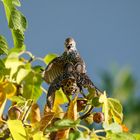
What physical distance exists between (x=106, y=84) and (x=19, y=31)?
13.4 meters

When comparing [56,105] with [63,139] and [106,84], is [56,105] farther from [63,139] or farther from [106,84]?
[106,84]

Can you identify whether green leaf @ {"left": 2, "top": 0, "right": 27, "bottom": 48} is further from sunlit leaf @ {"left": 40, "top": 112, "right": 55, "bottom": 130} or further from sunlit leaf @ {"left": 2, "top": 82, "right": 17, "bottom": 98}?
sunlit leaf @ {"left": 40, "top": 112, "right": 55, "bottom": 130}

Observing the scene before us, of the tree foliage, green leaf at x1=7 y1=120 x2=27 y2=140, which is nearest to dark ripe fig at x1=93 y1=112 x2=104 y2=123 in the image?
the tree foliage

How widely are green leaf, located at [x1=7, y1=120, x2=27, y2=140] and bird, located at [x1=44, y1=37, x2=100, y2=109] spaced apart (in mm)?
158

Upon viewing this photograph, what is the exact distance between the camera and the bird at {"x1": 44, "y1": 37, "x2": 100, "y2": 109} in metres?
2.38

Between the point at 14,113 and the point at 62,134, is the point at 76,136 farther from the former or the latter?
the point at 14,113

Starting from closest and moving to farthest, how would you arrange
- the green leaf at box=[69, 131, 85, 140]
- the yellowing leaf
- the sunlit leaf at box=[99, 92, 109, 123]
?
the green leaf at box=[69, 131, 85, 140]
the sunlit leaf at box=[99, 92, 109, 123]
the yellowing leaf

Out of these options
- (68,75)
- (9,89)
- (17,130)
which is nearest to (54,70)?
(68,75)

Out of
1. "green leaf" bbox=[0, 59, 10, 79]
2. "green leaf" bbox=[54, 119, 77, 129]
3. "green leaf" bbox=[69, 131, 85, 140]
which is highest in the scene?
"green leaf" bbox=[0, 59, 10, 79]

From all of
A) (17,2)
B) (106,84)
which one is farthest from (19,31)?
(106,84)

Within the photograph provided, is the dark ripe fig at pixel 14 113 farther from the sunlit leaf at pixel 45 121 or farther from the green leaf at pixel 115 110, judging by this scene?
the green leaf at pixel 115 110

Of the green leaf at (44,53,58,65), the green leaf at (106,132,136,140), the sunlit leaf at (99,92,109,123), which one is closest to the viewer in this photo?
the green leaf at (106,132,136,140)

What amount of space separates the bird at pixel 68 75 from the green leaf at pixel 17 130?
6.2 inches

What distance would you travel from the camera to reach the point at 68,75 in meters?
2.38
